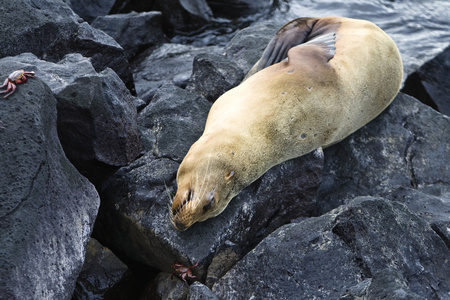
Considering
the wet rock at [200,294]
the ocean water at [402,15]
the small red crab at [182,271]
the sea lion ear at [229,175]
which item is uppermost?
the sea lion ear at [229,175]

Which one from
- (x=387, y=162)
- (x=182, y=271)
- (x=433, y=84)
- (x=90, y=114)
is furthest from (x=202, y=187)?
(x=433, y=84)

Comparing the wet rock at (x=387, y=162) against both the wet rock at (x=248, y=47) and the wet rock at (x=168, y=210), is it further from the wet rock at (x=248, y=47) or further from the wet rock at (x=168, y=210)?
the wet rock at (x=248, y=47)

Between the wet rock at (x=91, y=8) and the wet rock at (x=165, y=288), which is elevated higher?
the wet rock at (x=91, y=8)

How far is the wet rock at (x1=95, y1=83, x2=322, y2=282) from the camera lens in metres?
4.10

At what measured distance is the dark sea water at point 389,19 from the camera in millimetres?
9070

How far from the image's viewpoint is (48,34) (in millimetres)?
5031

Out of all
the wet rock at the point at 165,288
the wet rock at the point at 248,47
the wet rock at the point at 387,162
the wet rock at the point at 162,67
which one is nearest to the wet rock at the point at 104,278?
the wet rock at the point at 165,288

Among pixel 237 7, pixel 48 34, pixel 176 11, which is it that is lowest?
pixel 237 7

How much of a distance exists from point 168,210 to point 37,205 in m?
1.19

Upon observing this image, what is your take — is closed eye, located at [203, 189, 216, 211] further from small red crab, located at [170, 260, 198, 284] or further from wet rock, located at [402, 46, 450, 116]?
wet rock, located at [402, 46, 450, 116]

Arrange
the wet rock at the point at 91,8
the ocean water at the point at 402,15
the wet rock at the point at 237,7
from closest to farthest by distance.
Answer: the wet rock at the point at 91,8, the ocean water at the point at 402,15, the wet rock at the point at 237,7

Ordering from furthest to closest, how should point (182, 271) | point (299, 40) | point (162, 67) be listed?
point (162, 67)
point (299, 40)
point (182, 271)

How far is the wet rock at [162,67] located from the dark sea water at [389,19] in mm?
1292

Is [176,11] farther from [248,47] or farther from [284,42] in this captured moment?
[284,42]
